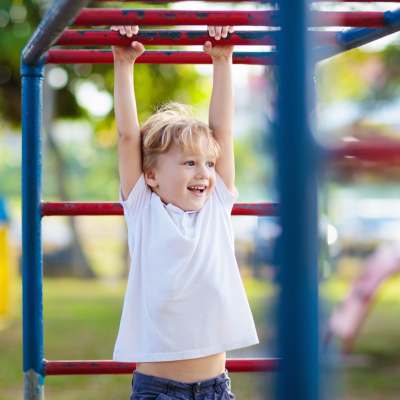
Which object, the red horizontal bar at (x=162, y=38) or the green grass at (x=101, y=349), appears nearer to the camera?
the red horizontal bar at (x=162, y=38)

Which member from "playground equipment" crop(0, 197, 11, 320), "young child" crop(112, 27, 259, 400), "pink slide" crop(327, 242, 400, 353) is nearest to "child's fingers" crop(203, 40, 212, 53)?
"young child" crop(112, 27, 259, 400)

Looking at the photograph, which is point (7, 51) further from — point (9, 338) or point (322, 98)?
point (322, 98)

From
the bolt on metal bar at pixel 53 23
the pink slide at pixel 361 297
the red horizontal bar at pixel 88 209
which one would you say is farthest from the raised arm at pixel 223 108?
the pink slide at pixel 361 297

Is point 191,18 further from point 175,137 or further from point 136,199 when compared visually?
point 136,199

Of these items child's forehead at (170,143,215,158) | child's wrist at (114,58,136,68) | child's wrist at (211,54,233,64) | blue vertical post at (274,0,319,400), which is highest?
child's wrist at (211,54,233,64)

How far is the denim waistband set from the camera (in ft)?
5.63

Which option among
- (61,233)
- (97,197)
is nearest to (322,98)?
(61,233)

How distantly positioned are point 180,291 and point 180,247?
0.09m

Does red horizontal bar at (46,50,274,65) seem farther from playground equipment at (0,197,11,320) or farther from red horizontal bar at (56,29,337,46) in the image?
playground equipment at (0,197,11,320)

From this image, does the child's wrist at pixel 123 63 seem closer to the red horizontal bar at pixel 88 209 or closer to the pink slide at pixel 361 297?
the red horizontal bar at pixel 88 209

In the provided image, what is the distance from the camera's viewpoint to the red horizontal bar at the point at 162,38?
1.81 metres

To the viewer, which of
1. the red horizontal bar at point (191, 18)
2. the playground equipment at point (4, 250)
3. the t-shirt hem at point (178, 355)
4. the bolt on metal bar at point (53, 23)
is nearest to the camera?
the bolt on metal bar at point (53, 23)

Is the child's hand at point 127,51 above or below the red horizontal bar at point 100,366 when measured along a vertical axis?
above

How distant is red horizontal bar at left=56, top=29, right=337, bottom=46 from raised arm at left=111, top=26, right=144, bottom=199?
0.03 metres
